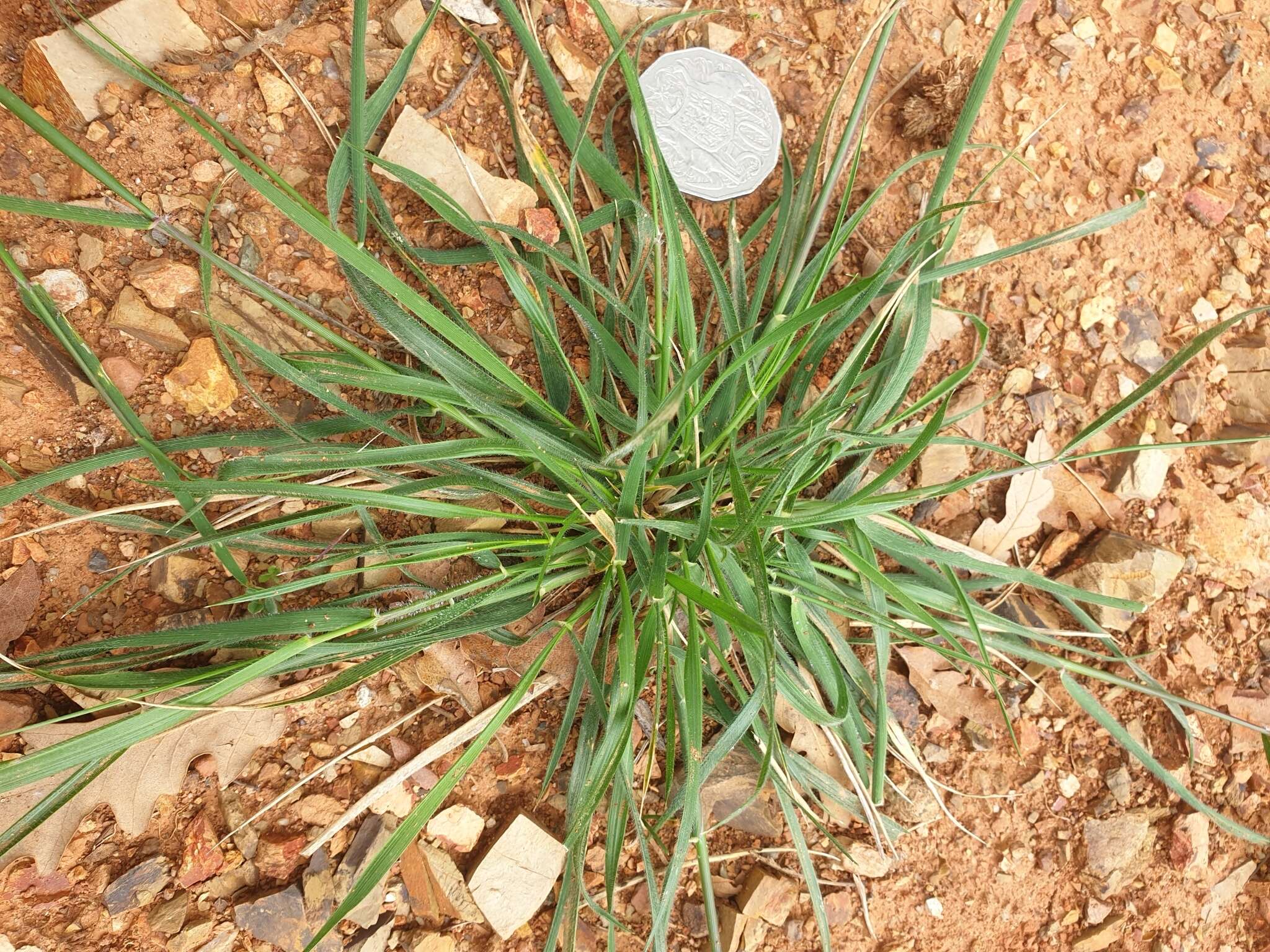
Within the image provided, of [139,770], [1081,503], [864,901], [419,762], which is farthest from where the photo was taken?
[1081,503]

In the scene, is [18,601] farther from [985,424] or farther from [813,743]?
[985,424]

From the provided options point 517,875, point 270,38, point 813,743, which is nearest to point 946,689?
point 813,743

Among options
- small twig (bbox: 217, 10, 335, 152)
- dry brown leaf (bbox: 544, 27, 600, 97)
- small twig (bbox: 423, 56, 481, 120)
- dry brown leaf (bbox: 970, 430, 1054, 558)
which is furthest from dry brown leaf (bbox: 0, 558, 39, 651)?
dry brown leaf (bbox: 970, 430, 1054, 558)

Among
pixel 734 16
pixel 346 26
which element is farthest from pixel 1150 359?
pixel 346 26

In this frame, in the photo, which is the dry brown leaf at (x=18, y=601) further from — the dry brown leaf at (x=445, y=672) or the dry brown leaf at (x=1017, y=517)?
the dry brown leaf at (x=1017, y=517)

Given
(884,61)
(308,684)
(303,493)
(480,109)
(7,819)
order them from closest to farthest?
(303,493) → (7,819) → (308,684) → (480,109) → (884,61)

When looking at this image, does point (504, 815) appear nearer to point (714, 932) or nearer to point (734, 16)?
point (714, 932)
